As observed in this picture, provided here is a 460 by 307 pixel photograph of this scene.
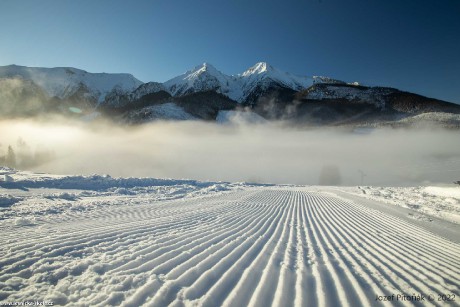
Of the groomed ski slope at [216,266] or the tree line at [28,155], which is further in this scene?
the tree line at [28,155]

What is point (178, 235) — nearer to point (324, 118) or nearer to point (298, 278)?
point (298, 278)

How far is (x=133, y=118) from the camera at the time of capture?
168 m

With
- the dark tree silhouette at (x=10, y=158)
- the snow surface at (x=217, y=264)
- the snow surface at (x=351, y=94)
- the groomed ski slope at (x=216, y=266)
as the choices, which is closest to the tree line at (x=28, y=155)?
the dark tree silhouette at (x=10, y=158)

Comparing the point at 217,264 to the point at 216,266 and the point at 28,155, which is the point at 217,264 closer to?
the point at 216,266

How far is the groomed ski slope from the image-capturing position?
351 centimetres

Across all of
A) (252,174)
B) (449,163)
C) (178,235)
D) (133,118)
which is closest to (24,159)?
(133,118)

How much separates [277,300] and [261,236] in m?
3.75

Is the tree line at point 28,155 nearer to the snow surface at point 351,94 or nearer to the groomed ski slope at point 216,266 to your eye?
the groomed ski slope at point 216,266

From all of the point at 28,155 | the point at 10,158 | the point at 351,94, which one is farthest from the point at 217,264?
the point at 351,94

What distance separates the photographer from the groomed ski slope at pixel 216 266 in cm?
351

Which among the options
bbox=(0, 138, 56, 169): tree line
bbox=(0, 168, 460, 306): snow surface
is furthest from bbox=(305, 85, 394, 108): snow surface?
bbox=(0, 138, 56, 169): tree line

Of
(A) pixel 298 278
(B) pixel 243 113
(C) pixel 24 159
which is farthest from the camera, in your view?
(B) pixel 243 113

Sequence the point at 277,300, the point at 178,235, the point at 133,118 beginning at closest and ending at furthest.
A: the point at 277,300 < the point at 178,235 < the point at 133,118

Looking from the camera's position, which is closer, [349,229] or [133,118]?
[349,229]
